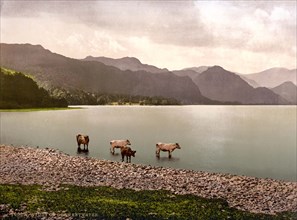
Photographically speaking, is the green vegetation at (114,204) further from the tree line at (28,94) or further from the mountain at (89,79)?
the mountain at (89,79)

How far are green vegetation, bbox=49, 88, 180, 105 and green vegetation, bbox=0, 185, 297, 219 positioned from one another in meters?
Answer: 95.1

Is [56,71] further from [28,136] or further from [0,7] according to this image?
[0,7]

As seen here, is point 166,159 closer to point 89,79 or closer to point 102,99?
point 102,99

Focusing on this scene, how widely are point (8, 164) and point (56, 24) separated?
15.1 m

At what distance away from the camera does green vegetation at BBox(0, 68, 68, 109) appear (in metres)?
75.5

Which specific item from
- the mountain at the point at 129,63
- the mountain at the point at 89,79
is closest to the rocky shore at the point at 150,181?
the mountain at the point at 129,63

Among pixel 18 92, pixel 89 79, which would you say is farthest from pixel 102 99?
pixel 18 92

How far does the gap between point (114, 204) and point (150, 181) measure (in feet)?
18.3

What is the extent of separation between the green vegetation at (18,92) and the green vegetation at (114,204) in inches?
2241

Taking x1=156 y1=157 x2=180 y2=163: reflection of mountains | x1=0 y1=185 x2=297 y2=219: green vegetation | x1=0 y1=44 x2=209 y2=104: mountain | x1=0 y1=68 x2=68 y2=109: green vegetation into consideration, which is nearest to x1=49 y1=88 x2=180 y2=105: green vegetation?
x1=0 y1=44 x2=209 y2=104: mountain

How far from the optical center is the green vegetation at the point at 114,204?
14492mm

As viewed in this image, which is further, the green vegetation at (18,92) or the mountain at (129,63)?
the green vegetation at (18,92)

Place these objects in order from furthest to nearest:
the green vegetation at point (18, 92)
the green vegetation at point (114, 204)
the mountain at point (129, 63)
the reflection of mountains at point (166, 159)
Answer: the green vegetation at point (18, 92) → the mountain at point (129, 63) → the reflection of mountains at point (166, 159) → the green vegetation at point (114, 204)

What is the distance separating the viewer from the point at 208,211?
15477 millimetres
